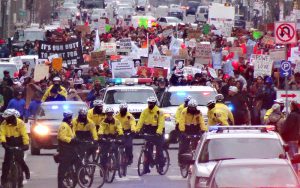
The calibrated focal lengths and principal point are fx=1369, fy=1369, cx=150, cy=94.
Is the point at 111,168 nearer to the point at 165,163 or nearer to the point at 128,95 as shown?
the point at 165,163

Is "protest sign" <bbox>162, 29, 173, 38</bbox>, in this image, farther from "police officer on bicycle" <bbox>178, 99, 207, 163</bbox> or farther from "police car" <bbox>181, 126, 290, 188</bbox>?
"police car" <bbox>181, 126, 290, 188</bbox>

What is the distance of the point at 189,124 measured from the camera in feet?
89.6

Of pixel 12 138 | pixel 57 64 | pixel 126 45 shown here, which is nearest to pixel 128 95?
pixel 57 64

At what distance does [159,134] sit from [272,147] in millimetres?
8511

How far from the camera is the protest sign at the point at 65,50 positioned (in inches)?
1849

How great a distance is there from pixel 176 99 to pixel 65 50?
1237 centimetres

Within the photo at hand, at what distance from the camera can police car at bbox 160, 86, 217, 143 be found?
1355 inches

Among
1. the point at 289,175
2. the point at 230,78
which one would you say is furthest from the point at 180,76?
the point at 289,175

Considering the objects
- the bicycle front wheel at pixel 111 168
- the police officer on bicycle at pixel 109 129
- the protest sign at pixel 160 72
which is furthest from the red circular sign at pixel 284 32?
the protest sign at pixel 160 72

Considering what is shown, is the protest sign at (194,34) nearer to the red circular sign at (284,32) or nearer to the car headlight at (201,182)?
the red circular sign at (284,32)

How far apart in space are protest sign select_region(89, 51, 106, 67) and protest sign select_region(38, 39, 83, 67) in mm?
479

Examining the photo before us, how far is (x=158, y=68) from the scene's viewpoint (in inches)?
1746

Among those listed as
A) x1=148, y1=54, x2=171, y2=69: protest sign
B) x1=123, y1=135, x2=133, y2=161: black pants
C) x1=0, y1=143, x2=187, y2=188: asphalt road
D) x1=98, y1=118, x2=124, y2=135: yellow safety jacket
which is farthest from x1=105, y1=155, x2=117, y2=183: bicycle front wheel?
x1=148, y1=54, x2=171, y2=69: protest sign

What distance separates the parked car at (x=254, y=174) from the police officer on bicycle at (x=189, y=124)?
10186 millimetres
